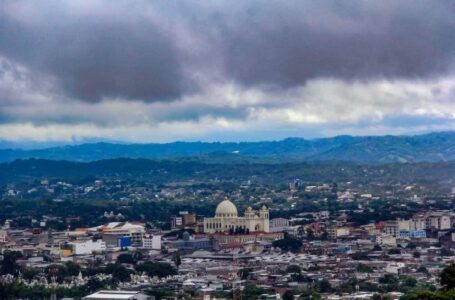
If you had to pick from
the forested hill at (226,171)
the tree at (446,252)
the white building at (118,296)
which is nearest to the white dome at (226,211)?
→ the tree at (446,252)

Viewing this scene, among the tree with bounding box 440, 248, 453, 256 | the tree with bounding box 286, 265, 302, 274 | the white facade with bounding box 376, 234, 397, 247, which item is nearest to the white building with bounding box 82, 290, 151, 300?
the tree with bounding box 286, 265, 302, 274

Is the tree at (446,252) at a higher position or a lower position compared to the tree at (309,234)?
lower

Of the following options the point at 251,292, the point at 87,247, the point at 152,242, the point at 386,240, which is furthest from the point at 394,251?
the point at 251,292

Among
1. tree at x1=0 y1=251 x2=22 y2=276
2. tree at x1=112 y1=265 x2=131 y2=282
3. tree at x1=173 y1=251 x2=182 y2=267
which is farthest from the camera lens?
tree at x1=173 y1=251 x2=182 y2=267

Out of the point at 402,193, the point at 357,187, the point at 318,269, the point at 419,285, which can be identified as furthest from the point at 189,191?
the point at 419,285

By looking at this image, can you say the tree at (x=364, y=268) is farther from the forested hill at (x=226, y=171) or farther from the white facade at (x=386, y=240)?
the forested hill at (x=226, y=171)

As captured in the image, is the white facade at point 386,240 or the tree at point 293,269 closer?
the tree at point 293,269

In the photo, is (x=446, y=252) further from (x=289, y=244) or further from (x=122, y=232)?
(x=122, y=232)

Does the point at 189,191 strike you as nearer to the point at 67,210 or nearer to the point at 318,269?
the point at 67,210

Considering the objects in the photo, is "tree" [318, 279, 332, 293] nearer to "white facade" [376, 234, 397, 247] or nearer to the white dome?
"white facade" [376, 234, 397, 247]
